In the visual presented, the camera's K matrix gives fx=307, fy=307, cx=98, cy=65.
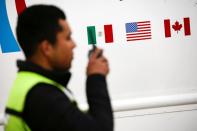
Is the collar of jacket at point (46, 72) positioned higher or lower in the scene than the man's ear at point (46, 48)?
lower

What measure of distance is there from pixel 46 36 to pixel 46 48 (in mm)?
38

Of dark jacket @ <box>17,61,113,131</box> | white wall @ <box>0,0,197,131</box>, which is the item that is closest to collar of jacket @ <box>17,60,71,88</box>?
→ dark jacket @ <box>17,61,113,131</box>

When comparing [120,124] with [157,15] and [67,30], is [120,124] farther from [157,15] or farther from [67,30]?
[67,30]

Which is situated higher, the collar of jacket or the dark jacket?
the collar of jacket

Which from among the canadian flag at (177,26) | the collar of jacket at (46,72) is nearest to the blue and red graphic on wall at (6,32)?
the canadian flag at (177,26)

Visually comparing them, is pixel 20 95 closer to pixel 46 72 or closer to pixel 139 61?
pixel 46 72

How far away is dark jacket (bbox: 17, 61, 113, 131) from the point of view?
2.76 feet

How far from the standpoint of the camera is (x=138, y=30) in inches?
87.0

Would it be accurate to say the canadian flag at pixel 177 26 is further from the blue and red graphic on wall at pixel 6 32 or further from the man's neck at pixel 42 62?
the man's neck at pixel 42 62

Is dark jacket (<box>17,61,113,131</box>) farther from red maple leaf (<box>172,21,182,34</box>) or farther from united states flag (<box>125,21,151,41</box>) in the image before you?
red maple leaf (<box>172,21,182,34</box>)

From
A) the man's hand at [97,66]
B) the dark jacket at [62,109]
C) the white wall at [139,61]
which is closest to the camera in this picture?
the dark jacket at [62,109]

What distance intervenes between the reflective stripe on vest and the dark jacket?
1 cm

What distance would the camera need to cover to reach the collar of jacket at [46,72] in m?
0.94

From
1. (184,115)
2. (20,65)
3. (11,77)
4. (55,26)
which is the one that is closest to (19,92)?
(20,65)
